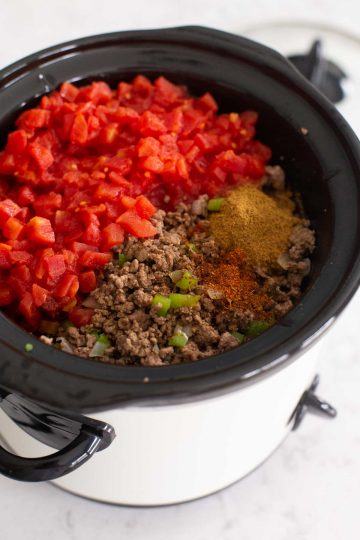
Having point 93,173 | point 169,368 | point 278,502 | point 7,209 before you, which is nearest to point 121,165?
point 93,173

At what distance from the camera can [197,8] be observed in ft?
10.2

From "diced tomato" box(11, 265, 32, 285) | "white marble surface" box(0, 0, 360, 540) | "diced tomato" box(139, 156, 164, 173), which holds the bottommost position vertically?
"white marble surface" box(0, 0, 360, 540)

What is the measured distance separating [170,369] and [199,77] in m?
0.98

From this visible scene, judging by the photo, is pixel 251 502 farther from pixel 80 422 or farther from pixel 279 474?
pixel 80 422

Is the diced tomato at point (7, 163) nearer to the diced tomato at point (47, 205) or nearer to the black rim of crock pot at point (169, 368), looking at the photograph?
the diced tomato at point (47, 205)

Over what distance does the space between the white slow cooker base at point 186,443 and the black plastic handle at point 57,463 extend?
0.06m

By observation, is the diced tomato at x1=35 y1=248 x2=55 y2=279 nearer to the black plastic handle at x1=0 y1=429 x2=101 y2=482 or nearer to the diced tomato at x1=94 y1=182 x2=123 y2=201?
the diced tomato at x1=94 y1=182 x2=123 y2=201

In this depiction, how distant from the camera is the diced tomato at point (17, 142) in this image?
6.25 ft

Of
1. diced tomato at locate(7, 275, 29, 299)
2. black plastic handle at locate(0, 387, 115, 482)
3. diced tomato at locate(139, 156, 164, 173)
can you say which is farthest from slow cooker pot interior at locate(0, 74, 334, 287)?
black plastic handle at locate(0, 387, 115, 482)

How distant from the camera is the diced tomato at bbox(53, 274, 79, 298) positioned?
5.67ft

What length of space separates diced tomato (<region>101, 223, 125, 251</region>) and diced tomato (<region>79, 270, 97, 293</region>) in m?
0.08

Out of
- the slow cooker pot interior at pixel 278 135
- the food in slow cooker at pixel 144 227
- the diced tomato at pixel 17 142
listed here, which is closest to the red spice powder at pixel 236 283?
the food in slow cooker at pixel 144 227

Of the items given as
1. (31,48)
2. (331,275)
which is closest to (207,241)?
(331,275)

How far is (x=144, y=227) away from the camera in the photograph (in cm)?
181
